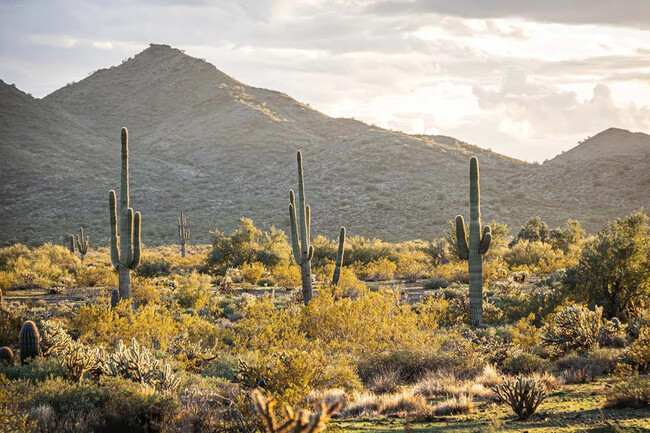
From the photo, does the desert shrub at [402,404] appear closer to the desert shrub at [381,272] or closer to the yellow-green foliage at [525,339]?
the yellow-green foliage at [525,339]

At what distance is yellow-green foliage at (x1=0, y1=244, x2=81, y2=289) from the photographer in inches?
1004

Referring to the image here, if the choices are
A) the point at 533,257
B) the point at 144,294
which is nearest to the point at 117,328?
the point at 144,294

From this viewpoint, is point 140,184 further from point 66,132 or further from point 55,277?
point 55,277

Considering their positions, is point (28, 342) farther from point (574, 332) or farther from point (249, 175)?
point (249, 175)

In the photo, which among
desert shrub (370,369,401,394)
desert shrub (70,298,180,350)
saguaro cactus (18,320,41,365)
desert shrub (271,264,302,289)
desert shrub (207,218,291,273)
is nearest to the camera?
desert shrub (370,369,401,394)

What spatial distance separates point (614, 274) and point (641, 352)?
16.9ft

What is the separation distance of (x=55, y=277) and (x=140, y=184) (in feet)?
132

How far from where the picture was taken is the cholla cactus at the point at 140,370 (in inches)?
330

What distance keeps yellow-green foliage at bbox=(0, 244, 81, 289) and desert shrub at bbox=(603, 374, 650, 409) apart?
23472 mm

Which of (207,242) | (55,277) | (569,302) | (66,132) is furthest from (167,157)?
(569,302)

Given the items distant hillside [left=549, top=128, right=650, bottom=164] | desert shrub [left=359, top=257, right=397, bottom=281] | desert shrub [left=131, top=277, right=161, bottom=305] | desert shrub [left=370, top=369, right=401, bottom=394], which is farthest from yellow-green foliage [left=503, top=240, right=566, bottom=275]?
distant hillside [left=549, top=128, right=650, bottom=164]

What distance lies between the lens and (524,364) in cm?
983

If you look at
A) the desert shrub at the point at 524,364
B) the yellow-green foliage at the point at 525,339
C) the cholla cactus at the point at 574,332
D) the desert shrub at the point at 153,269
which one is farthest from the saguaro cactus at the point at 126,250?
the desert shrub at the point at 153,269

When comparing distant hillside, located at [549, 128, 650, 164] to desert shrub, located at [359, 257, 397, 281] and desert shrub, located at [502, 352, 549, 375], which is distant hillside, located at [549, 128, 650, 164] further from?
desert shrub, located at [502, 352, 549, 375]
